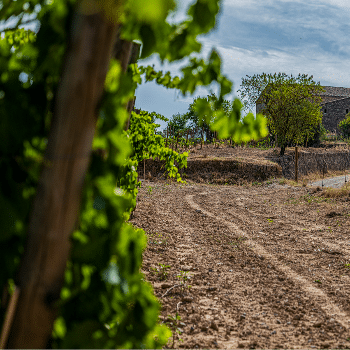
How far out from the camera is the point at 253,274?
439 centimetres

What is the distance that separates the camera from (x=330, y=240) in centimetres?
612

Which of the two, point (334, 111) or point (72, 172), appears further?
point (334, 111)

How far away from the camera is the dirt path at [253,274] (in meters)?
2.89

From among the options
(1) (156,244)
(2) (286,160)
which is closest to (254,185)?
(2) (286,160)

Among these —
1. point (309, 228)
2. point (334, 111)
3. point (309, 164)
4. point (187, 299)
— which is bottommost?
point (187, 299)

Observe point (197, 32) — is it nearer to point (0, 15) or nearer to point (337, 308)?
point (0, 15)

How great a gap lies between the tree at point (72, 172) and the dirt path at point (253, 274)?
1908 millimetres

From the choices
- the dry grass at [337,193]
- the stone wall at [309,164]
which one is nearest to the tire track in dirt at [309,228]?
the dry grass at [337,193]

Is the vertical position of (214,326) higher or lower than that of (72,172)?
lower

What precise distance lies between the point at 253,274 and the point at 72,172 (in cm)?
404

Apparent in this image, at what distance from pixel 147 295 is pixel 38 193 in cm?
47

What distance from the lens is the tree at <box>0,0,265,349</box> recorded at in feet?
2.66

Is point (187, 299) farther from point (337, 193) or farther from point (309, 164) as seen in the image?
point (309, 164)

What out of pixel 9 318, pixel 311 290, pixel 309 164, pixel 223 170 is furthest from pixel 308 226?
pixel 309 164
